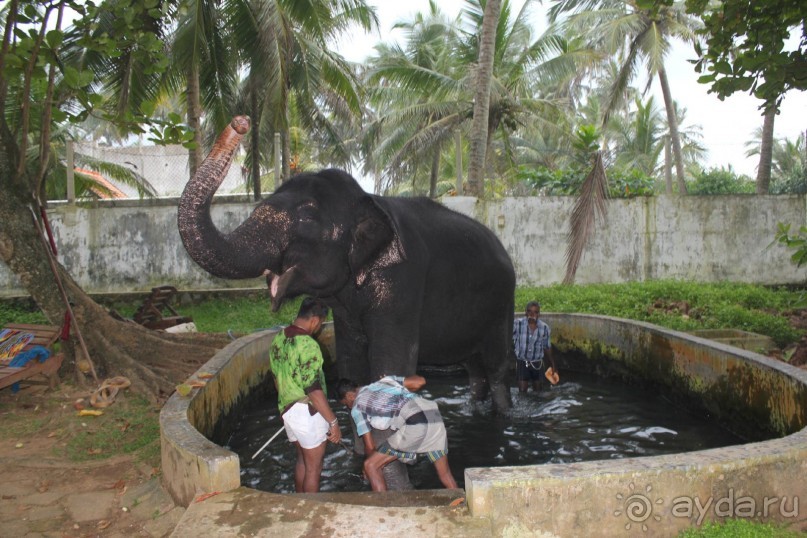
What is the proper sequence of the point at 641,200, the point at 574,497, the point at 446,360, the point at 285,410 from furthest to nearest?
the point at 641,200
the point at 446,360
the point at 285,410
the point at 574,497

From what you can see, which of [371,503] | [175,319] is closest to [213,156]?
[371,503]

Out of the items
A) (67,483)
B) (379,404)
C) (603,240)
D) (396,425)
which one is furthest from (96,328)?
(603,240)

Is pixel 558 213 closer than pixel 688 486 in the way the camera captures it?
No

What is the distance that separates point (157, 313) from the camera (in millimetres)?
10250

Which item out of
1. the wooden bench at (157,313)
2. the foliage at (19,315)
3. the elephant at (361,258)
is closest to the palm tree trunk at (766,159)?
the elephant at (361,258)

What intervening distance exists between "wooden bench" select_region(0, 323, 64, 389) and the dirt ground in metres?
0.30

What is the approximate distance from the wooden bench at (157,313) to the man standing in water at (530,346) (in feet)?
16.7

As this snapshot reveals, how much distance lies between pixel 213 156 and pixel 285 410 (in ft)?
5.29

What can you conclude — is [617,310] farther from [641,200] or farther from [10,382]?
[10,382]

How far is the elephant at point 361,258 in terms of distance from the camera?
3773 millimetres

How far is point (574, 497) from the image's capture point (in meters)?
3.19

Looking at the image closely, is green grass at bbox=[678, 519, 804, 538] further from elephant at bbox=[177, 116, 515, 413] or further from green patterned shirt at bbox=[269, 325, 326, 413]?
green patterned shirt at bbox=[269, 325, 326, 413]

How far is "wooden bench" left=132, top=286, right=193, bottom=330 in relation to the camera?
32.3ft

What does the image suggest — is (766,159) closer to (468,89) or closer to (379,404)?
(468,89)
